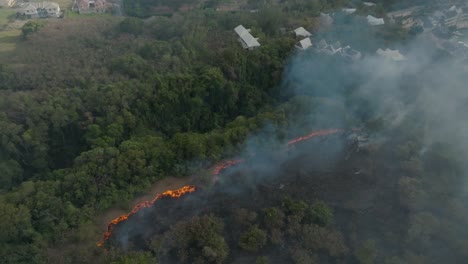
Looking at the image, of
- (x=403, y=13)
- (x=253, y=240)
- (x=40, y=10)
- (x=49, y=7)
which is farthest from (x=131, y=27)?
(x=403, y=13)

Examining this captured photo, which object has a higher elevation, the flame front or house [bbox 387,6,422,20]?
house [bbox 387,6,422,20]

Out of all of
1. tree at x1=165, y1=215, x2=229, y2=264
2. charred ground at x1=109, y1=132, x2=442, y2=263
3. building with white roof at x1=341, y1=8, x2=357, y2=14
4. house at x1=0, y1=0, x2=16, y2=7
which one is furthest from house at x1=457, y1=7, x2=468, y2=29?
house at x1=0, y1=0, x2=16, y2=7

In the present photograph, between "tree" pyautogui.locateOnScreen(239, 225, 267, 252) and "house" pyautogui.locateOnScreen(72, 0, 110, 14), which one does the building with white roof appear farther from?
"tree" pyautogui.locateOnScreen(239, 225, 267, 252)

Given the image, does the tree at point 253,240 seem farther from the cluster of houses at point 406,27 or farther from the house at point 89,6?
the house at point 89,6

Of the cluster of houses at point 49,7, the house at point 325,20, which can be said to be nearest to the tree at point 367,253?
the house at point 325,20

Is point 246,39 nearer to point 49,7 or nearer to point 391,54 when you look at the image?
point 391,54

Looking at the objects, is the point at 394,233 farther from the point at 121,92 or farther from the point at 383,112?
the point at 121,92

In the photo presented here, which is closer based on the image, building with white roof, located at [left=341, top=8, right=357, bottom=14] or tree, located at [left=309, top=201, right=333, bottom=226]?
tree, located at [left=309, top=201, right=333, bottom=226]
